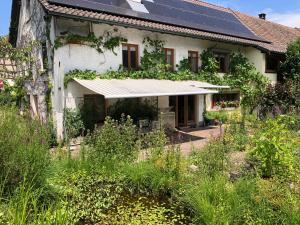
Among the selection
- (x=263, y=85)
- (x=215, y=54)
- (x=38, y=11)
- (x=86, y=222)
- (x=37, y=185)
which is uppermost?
(x=38, y=11)

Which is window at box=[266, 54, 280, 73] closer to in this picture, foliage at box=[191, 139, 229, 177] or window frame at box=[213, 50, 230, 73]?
window frame at box=[213, 50, 230, 73]

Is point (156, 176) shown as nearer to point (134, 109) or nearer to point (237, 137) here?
point (237, 137)

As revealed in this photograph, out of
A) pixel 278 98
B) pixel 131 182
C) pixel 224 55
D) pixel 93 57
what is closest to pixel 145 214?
pixel 131 182

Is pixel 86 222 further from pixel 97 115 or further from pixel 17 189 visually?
pixel 97 115

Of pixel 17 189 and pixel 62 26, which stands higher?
pixel 62 26

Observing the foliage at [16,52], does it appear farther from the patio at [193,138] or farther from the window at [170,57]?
the patio at [193,138]

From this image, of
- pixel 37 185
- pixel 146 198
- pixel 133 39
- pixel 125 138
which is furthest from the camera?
pixel 133 39

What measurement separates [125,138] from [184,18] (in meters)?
15.9

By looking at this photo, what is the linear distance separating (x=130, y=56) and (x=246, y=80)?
11.6m

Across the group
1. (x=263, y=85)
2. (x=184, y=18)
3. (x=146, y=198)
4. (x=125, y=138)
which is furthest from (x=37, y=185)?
(x=263, y=85)

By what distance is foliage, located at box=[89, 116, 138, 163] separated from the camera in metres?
8.74

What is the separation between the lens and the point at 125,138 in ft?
30.1

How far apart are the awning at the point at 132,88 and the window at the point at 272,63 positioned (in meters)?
12.1

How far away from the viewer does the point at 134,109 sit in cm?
1789
